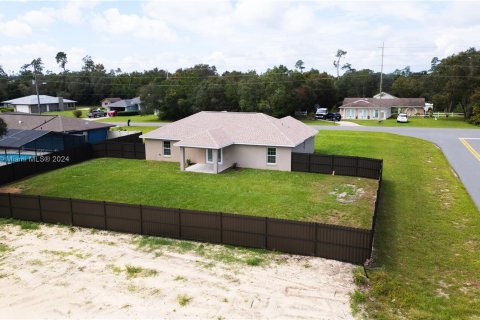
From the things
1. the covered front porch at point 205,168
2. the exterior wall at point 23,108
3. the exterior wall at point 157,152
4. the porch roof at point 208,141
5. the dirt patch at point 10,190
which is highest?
the exterior wall at point 23,108

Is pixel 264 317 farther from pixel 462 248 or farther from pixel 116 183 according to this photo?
pixel 116 183

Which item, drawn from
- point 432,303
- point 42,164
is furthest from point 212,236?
point 42,164

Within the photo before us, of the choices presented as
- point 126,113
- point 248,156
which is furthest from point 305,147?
point 126,113

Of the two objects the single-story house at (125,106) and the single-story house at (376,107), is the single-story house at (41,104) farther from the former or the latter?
the single-story house at (376,107)

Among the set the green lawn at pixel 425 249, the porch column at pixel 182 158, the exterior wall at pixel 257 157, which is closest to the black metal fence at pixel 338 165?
the exterior wall at pixel 257 157

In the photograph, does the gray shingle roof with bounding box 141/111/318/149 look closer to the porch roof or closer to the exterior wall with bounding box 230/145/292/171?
the porch roof

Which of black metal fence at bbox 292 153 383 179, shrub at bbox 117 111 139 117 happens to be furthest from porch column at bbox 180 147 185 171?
shrub at bbox 117 111 139 117
